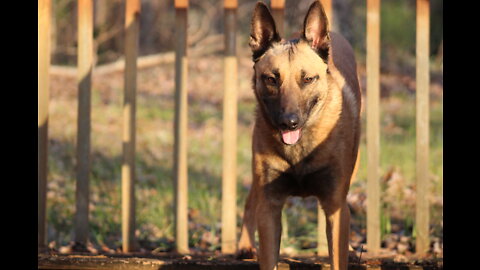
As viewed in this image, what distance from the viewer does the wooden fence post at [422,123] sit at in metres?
5.28

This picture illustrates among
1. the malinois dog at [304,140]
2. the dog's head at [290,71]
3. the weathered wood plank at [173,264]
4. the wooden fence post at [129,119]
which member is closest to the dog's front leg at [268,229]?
the malinois dog at [304,140]

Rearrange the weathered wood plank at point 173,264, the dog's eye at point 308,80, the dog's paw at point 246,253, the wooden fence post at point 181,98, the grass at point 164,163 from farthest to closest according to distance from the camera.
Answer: the grass at point 164,163
the wooden fence post at point 181,98
the dog's paw at point 246,253
the weathered wood plank at point 173,264
the dog's eye at point 308,80

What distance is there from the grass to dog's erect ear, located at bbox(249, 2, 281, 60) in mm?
2067

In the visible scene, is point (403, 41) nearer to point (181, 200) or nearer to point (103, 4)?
point (103, 4)

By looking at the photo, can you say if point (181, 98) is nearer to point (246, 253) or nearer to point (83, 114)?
point (83, 114)

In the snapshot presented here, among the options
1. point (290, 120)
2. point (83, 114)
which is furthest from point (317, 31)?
point (83, 114)

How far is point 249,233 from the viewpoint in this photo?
4934mm

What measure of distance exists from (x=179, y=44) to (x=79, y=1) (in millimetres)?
801

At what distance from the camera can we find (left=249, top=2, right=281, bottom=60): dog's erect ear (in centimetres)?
414

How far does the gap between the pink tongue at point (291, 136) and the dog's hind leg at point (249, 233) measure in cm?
87

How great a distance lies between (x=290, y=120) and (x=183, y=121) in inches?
67.2

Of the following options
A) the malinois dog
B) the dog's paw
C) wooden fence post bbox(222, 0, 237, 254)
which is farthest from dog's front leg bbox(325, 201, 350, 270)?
wooden fence post bbox(222, 0, 237, 254)

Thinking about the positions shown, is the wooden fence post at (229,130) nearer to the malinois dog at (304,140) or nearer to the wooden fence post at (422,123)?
the malinois dog at (304,140)

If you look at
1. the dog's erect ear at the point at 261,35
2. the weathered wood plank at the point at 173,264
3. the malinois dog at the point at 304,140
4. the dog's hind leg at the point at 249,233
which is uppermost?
the dog's erect ear at the point at 261,35
